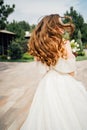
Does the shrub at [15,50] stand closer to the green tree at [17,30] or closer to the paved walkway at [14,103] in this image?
the green tree at [17,30]

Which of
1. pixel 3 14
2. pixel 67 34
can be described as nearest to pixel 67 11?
pixel 3 14

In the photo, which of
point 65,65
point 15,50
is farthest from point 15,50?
point 65,65

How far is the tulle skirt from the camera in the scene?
333cm

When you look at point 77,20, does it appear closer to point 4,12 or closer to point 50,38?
point 4,12

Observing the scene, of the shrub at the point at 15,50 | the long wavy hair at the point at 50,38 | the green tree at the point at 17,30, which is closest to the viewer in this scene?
the long wavy hair at the point at 50,38

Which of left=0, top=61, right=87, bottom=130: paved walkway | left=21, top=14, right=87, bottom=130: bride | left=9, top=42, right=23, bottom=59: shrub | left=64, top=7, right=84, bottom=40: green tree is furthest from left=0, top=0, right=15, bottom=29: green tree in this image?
left=64, top=7, right=84, bottom=40: green tree

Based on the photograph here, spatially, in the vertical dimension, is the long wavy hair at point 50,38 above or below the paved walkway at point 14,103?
above

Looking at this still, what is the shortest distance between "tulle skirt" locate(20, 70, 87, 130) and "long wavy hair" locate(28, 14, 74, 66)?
9.6 inches

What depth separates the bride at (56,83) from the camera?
3152 millimetres

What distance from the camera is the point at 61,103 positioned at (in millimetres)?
3330

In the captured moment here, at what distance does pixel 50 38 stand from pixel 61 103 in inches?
30.0

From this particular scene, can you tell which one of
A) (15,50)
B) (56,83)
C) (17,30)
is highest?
(17,30)

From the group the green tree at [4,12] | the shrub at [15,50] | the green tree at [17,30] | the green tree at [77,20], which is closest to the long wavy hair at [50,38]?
the green tree at [4,12]

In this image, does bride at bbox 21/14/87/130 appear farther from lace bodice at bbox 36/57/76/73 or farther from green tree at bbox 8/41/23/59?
green tree at bbox 8/41/23/59
